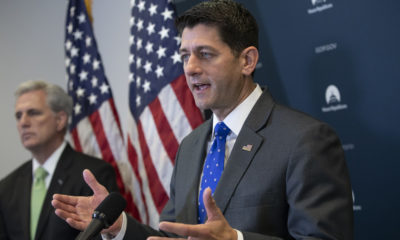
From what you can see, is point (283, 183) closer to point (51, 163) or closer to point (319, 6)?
point (319, 6)

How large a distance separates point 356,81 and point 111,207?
59.5 inches

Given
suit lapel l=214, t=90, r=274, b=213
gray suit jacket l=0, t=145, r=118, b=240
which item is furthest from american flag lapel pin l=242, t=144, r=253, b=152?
gray suit jacket l=0, t=145, r=118, b=240

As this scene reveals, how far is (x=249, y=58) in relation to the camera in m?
2.02

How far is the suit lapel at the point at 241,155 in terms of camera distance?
1.80 m

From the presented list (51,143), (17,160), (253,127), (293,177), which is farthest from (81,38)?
(293,177)

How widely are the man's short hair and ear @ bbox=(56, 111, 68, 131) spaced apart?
1786 millimetres

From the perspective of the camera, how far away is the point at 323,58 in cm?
261

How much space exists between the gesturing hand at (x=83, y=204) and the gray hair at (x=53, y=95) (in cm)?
177

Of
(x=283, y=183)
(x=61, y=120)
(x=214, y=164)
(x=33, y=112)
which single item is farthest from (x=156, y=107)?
(x=283, y=183)

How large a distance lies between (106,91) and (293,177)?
214 cm

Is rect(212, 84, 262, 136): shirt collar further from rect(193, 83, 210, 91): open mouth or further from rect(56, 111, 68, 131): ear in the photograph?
rect(56, 111, 68, 131): ear

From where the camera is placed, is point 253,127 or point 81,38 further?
point 81,38

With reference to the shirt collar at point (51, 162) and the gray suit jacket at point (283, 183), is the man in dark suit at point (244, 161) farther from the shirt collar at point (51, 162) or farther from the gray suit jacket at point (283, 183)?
the shirt collar at point (51, 162)

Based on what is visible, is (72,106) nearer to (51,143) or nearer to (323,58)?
(51,143)
